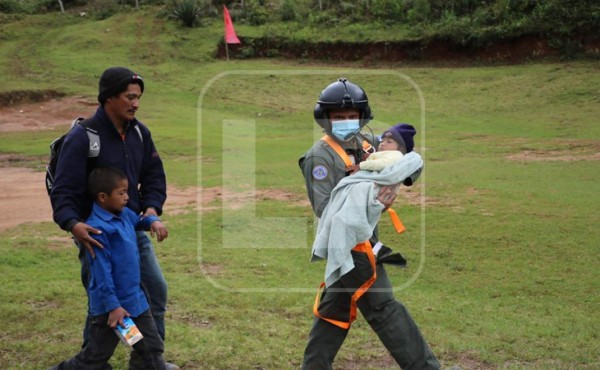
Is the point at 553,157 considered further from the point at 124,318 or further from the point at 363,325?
the point at 124,318

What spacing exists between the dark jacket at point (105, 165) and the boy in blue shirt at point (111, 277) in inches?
3.4

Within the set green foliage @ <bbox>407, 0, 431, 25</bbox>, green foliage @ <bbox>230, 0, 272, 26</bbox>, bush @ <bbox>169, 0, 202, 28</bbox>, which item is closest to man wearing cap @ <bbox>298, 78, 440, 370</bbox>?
green foliage @ <bbox>407, 0, 431, 25</bbox>

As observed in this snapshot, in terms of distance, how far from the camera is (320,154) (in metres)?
4.54

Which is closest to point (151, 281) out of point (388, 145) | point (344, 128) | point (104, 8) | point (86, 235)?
point (86, 235)

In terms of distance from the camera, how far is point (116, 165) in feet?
15.7

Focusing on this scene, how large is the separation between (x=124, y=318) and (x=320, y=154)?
4.55 feet

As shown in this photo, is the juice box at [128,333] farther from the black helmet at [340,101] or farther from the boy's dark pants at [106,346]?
the black helmet at [340,101]

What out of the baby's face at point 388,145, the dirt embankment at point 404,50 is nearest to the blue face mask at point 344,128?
the baby's face at point 388,145

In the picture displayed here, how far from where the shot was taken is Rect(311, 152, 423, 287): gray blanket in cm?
438

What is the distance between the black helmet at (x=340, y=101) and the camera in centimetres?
458

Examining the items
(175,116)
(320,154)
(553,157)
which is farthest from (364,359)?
(175,116)

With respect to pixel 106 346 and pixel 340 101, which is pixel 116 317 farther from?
pixel 340 101

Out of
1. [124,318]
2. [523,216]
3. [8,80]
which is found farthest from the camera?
[8,80]

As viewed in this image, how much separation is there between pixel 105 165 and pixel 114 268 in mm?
599
